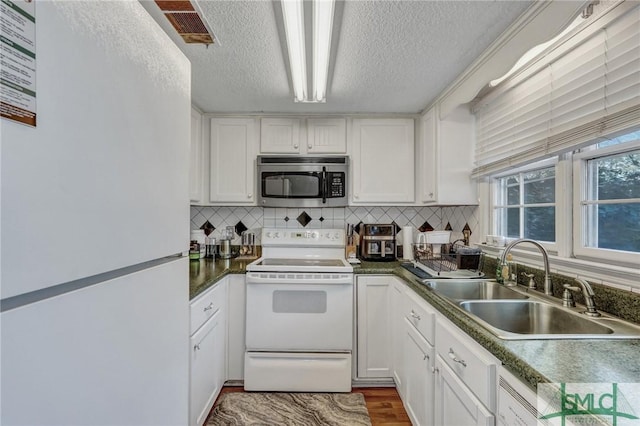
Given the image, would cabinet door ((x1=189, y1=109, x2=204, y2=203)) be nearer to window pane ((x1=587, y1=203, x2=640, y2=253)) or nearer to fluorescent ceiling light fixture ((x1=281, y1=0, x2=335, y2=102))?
fluorescent ceiling light fixture ((x1=281, y1=0, x2=335, y2=102))

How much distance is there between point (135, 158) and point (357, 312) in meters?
1.95

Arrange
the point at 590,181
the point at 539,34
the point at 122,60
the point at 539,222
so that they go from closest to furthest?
the point at 122,60 < the point at 539,34 < the point at 590,181 < the point at 539,222

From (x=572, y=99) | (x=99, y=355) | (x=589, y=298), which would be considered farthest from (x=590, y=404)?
(x=572, y=99)

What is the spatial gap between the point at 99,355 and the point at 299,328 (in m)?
1.76

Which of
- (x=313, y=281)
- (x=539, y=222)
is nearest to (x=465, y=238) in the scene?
(x=539, y=222)

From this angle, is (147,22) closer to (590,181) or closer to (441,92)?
(590,181)

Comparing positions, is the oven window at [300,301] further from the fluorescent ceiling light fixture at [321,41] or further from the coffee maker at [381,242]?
the fluorescent ceiling light fixture at [321,41]

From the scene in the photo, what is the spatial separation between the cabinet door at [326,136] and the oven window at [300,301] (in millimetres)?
1207

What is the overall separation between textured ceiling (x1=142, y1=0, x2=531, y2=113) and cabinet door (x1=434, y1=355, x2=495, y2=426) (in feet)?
5.13

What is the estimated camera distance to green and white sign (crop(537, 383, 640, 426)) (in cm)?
64

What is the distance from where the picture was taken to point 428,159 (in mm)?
2508

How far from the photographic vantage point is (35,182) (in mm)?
445

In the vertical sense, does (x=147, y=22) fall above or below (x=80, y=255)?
above

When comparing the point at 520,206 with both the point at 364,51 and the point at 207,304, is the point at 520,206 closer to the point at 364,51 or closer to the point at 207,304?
the point at 364,51
